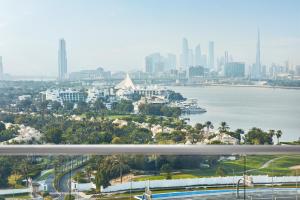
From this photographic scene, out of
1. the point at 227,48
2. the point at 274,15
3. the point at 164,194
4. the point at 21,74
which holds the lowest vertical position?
the point at 164,194

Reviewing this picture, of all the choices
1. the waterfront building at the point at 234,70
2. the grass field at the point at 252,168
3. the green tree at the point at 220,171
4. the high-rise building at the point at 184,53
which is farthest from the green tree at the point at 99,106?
the green tree at the point at 220,171

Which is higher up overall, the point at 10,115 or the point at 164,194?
the point at 10,115

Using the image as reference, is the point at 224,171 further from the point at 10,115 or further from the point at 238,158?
the point at 10,115

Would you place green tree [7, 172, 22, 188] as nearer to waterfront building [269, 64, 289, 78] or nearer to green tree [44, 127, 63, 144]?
green tree [44, 127, 63, 144]

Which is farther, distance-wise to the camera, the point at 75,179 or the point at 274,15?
the point at 274,15

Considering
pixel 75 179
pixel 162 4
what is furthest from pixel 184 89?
pixel 75 179
